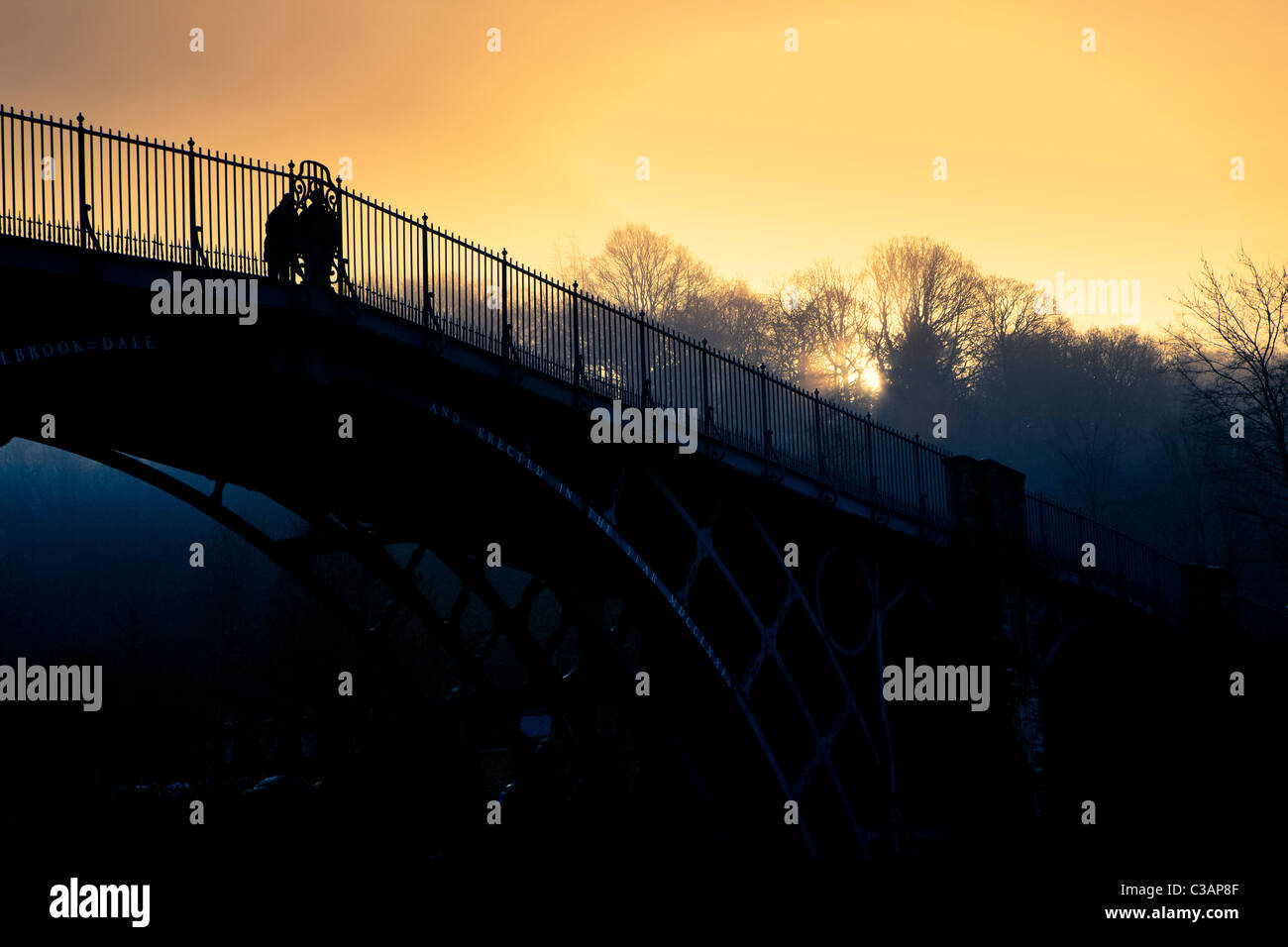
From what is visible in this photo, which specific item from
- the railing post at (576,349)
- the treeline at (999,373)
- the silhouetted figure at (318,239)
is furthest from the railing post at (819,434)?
the treeline at (999,373)

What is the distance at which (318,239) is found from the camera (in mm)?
12828

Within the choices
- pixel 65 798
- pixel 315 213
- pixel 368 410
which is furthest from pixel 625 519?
pixel 65 798

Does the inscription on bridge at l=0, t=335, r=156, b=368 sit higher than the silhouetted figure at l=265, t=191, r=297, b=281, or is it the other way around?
the silhouetted figure at l=265, t=191, r=297, b=281

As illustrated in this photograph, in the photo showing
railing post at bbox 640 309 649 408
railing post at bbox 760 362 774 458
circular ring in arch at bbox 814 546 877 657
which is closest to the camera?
railing post at bbox 640 309 649 408

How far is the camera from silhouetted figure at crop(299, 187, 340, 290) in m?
12.7

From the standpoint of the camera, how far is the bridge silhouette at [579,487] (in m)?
12.0

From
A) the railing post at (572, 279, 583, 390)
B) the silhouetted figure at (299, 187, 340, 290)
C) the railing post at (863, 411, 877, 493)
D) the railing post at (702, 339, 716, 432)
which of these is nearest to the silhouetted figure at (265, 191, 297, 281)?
the silhouetted figure at (299, 187, 340, 290)

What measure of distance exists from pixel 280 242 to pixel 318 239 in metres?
0.41

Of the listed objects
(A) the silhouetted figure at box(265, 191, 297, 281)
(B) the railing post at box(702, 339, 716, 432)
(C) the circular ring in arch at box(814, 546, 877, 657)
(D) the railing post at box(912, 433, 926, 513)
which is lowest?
(C) the circular ring in arch at box(814, 546, 877, 657)

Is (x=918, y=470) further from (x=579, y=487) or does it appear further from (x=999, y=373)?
(x=999, y=373)

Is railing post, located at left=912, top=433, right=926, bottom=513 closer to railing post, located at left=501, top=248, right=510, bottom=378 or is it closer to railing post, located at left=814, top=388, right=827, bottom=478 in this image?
railing post, located at left=814, top=388, right=827, bottom=478

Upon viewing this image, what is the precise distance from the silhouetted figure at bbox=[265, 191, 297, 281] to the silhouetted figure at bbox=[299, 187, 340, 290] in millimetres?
112

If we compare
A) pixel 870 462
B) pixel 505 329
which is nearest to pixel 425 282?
pixel 505 329
